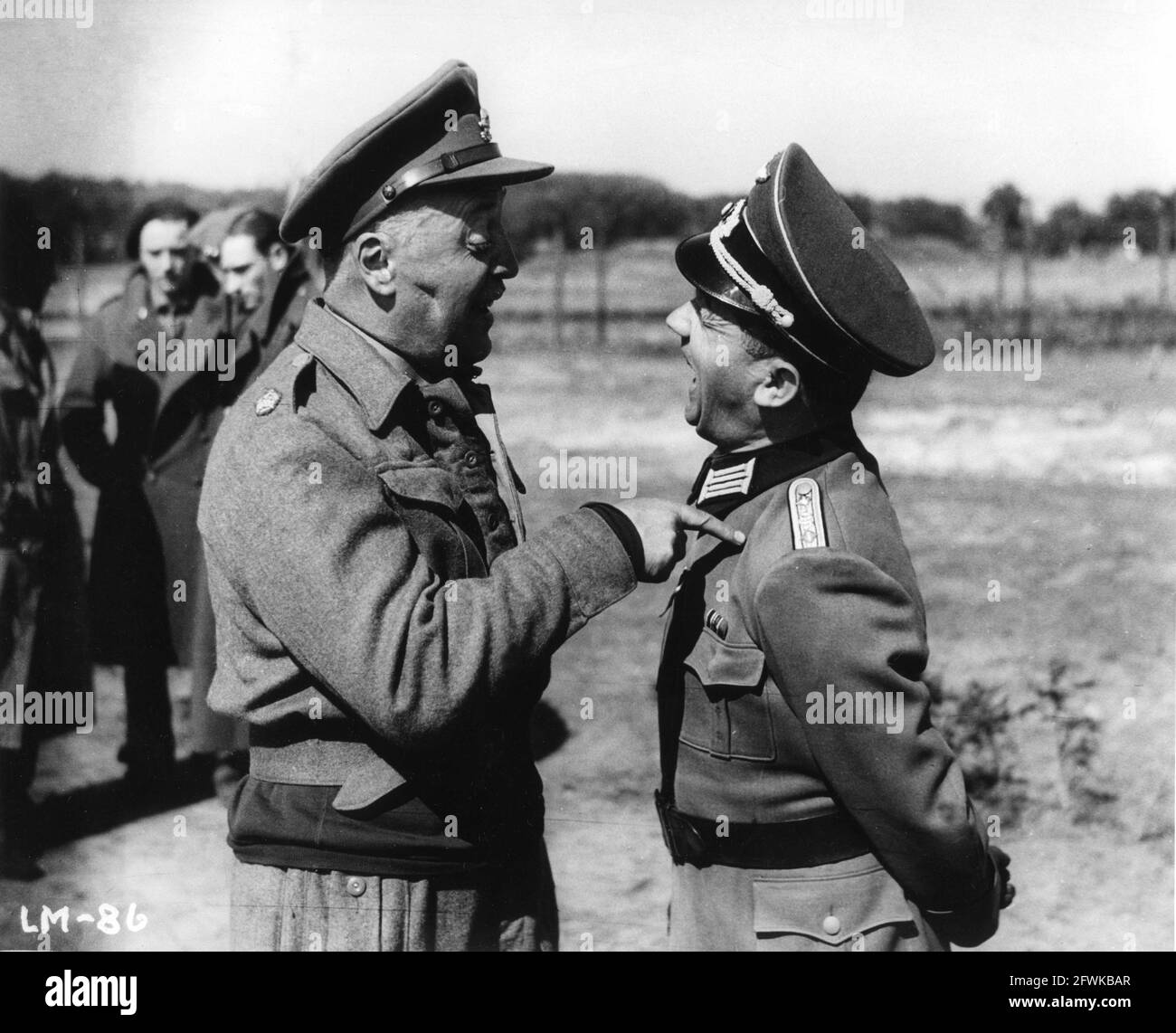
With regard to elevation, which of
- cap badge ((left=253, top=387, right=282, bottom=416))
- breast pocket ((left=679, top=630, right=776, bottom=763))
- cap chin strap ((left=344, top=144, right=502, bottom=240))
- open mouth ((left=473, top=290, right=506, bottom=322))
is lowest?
breast pocket ((left=679, top=630, right=776, bottom=763))

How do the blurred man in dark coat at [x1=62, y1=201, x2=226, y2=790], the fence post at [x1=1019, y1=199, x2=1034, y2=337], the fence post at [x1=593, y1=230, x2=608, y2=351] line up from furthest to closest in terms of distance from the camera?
the fence post at [x1=593, y1=230, x2=608, y2=351] < the fence post at [x1=1019, y1=199, x2=1034, y2=337] < the blurred man in dark coat at [x1=62, y1=201, x2=226, y2=790]

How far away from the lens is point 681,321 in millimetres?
2906

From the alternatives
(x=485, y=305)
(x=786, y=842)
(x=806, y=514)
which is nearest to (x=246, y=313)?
(x=485, y=305)

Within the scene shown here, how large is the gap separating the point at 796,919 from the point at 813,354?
110 centimetres

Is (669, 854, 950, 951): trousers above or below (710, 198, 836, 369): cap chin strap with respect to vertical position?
below

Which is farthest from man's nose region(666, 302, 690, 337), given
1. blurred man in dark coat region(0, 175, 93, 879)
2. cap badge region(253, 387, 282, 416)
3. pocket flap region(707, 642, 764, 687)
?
blurred man in dark coat region(0, 175, 93, 879)

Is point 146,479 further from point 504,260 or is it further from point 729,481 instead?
point 729,481

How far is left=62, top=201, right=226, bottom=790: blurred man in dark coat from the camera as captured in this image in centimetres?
637

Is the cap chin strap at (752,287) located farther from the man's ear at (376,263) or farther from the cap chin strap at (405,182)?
the man's ear at (376,263)

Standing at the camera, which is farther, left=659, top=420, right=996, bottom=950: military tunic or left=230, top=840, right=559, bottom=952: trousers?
left=230, top=840, right=559, bottom=952: trousers

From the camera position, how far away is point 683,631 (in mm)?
2850

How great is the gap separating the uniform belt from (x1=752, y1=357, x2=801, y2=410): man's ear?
81 cm

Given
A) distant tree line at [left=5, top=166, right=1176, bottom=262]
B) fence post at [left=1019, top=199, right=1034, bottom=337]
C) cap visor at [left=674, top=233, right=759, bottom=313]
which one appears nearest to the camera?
cap visor at [left=674, top=233, right=759, bottom=313]

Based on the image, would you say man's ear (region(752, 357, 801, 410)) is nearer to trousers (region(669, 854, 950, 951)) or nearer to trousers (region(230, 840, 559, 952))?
trousers (region(669, 854, 950, 951))
